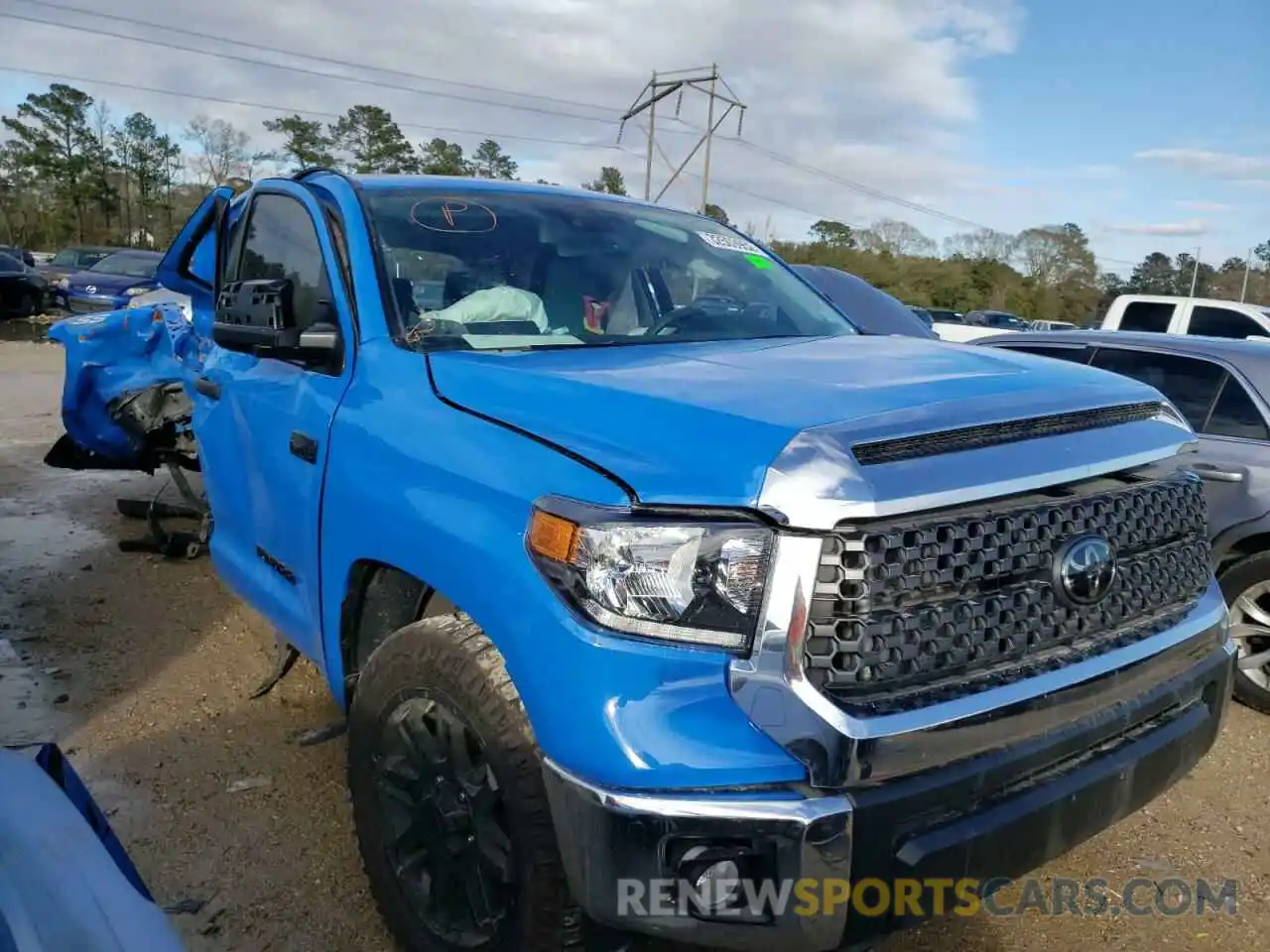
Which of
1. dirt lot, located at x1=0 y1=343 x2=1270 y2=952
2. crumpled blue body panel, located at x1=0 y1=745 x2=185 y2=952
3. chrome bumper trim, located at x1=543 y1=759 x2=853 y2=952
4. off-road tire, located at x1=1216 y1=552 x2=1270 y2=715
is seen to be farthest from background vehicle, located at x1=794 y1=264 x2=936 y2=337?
crumpled blue body panel, located at x1=0 y1=745 x2=185 y2=952

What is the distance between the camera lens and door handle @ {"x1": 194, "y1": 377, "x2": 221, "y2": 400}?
3693 millimetres

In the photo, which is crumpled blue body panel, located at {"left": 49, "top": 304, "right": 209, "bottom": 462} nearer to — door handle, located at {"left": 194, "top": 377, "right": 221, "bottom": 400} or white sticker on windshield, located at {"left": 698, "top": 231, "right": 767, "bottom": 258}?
door handle, located at {"left": 194, "top": 377, "right": 221, "bottom": 400}

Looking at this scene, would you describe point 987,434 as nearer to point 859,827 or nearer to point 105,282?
point 859,827

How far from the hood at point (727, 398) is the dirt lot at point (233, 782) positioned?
1.54 m

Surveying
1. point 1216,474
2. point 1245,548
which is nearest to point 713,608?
point 1216,474

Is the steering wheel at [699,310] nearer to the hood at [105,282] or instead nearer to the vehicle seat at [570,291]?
the vehicle seat at [570,291]

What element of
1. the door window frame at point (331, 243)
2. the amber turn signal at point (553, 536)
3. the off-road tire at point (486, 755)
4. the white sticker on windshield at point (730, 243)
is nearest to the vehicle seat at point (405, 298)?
the door window frame at point (331, 243)

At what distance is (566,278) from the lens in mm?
3199

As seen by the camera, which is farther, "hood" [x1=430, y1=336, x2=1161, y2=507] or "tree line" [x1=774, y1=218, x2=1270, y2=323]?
"tree line" [x1=774, y1=218, x2=1270, y2=323]

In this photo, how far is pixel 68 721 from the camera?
12.8 feet

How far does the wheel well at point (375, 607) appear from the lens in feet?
8.30

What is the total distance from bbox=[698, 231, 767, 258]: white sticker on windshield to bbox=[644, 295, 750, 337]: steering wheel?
1.31 ft

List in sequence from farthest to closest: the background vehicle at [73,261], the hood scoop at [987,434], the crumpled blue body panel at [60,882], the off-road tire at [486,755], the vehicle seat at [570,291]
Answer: the background vehicle at [73,261], the vehicle seat at [570,291], the off-road tire at [486,755], the hood scoop at [987,434], the crumpled blue body panel at [60,882]

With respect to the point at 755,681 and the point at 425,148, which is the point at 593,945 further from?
the point at 425,148
